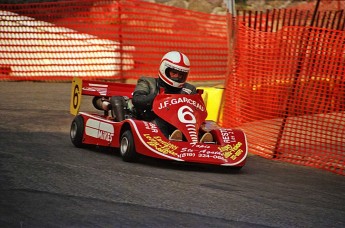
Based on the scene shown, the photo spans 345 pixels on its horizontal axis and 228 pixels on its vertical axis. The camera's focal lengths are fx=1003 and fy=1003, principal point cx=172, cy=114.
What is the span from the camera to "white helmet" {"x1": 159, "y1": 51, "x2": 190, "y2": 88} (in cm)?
1160

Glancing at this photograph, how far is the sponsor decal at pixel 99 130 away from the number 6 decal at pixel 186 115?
0.88 m

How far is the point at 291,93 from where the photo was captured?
12.8 meters

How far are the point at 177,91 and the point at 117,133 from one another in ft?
3.09

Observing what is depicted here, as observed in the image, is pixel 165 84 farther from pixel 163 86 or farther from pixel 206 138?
pixel 206 138

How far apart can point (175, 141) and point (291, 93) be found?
2477 millimetres

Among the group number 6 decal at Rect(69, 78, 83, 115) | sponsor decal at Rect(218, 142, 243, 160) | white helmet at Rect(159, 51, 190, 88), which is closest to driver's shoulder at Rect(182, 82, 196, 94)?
white helmet at Rect(159, 51, 190, 88)

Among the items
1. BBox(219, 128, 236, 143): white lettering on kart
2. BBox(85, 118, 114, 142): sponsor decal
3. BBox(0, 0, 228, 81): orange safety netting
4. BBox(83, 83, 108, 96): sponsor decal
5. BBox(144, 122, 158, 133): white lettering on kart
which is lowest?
BBox(0, 0, 228, 81): orange safety netting

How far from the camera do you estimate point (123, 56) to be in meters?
21.6

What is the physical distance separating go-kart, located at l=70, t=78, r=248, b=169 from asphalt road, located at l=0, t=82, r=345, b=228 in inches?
6.4

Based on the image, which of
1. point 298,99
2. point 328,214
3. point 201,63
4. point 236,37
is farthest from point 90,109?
point 328,214

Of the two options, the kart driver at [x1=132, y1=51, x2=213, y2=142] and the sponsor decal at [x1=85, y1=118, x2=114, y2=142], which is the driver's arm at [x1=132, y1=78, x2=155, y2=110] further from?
the sponsor decal at [x1=85, y1=118, x2=114, y2=142]

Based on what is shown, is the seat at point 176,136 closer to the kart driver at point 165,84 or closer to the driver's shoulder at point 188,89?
the kart driver at point 165,84

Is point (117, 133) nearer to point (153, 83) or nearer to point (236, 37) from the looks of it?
point (153, 83)

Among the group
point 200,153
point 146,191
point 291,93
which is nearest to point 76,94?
point 200,153
